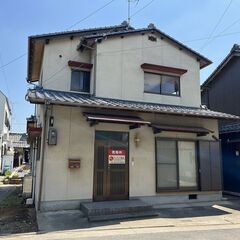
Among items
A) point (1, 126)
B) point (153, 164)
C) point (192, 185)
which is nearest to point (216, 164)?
point (192, 185)

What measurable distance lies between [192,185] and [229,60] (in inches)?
355

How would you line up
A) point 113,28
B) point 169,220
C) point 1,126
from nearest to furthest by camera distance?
1. point 169,220
2. point 113,28
3. point 1,126

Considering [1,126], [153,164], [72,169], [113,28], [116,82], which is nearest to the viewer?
[72,169]

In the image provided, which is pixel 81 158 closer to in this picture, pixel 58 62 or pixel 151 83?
pixel 58 62

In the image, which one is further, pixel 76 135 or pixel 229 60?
pixel 229 60

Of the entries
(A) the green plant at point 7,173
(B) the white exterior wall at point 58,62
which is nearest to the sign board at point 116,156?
(B) the white exterior wall at point 58,62

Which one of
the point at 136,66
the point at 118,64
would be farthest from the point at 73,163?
the point at 136,66

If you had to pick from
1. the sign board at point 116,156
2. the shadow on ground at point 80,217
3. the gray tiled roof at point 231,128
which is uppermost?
the gray tiled roof at point 231,128

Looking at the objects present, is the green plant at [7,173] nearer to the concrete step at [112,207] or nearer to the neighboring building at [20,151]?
the neighboring building at [20,151]

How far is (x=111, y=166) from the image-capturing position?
411 inches

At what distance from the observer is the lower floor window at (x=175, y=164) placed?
1116 centimetres

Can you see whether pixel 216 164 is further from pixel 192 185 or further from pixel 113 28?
pixel 113 28

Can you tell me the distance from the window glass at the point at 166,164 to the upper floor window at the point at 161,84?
2.59m

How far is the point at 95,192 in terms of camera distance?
10.0m
